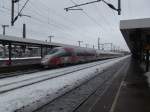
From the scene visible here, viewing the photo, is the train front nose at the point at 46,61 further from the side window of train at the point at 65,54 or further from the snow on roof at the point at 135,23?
the snow on roof at the point at 135,23

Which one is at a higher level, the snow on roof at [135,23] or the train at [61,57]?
the snow on roof at [135,23]

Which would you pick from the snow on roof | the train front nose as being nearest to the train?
the train front nose

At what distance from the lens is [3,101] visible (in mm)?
10500

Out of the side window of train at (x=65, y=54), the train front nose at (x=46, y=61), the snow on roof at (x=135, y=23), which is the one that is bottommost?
the train front nose at (x=46, y=61)

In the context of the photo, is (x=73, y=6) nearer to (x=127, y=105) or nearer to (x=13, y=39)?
(x=127, y=105)

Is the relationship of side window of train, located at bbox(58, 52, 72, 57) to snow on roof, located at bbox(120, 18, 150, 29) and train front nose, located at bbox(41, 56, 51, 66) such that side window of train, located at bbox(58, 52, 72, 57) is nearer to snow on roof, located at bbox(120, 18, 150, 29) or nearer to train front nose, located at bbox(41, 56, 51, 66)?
train front nose, located at bbox(41, 56, 51, 66)

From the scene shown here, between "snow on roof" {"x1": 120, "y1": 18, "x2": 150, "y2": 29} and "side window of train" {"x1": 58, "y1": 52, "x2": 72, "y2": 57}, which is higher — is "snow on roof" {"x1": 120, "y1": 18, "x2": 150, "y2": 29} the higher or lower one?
the higher one

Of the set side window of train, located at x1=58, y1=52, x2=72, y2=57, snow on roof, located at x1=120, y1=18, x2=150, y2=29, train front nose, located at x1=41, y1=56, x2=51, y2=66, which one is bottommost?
train front nose, located at x1=41, y1=56, x2=51, y2=66

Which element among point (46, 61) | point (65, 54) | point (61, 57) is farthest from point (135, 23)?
point (65, 54)

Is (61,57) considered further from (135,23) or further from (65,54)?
(135,23)

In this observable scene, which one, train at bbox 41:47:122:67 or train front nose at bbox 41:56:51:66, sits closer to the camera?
train front nose at bbox 41:56:51:66

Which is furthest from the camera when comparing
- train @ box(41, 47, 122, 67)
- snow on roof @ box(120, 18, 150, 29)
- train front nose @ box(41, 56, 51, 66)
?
train @ box(41, 47, 122, 67)

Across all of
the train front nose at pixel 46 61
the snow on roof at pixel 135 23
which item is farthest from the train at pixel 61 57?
the snow on roof at pixel 135 23

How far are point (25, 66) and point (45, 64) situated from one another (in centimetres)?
382
